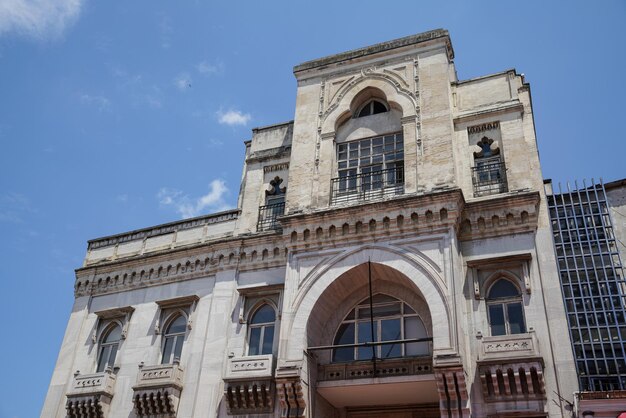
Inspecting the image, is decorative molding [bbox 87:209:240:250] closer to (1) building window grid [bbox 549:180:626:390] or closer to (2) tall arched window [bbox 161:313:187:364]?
(2) tall arched window [bbox 161:313:187:364]

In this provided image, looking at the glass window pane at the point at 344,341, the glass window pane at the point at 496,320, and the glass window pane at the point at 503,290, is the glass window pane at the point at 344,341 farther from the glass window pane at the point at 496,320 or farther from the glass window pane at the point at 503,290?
the glass window pane at the point at 503,290

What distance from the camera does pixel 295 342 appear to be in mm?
19031

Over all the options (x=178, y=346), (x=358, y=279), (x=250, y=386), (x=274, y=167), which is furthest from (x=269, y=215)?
(x=250, y=386)

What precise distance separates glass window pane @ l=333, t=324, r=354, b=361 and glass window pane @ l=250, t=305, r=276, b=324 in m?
2.53

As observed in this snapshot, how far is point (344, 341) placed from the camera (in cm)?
2022

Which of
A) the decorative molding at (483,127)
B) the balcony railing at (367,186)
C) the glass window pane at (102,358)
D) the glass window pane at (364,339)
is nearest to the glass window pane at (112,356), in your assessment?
the glass window pane at (102,358)

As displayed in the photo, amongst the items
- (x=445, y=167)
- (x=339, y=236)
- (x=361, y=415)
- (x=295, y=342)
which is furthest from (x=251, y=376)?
(x=445, y=167)

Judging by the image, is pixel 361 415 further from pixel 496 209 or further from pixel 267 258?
pixel 496 209

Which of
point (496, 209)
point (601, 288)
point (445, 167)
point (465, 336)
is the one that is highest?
point (445, 167)

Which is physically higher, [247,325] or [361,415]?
[247,325]

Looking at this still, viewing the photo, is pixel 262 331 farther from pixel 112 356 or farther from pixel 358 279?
pixel 112 356

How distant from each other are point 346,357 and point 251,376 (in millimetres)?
3081

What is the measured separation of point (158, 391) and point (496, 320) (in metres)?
11.3

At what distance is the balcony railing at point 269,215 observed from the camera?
2364 centimetres
